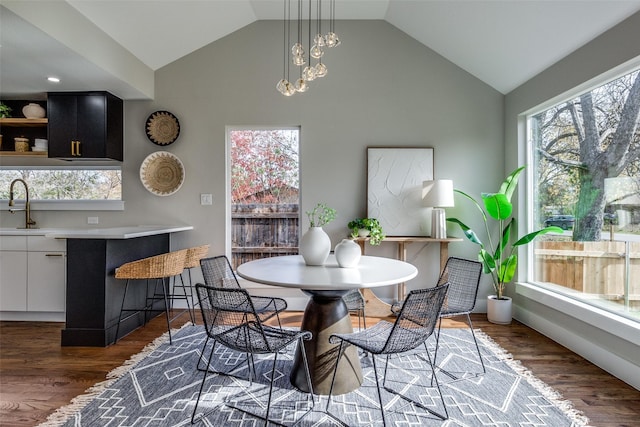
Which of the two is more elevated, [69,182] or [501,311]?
[69,182]

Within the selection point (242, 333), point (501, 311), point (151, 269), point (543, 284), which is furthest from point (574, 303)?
point (151, 269)

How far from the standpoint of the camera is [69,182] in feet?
13.3

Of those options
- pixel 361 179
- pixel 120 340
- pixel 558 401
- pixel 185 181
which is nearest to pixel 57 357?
pixel 120 340

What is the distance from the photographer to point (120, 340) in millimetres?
3045

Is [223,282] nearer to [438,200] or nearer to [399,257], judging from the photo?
[399,257]

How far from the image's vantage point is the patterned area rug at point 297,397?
6.22 feet

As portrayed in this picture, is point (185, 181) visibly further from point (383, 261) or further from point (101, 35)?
point (383, 261)

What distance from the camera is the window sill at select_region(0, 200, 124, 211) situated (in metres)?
3.96

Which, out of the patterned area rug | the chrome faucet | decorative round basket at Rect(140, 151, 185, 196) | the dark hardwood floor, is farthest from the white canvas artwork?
the chrome faucet

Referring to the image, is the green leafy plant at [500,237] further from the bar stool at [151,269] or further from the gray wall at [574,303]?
the bar stool at [151,269]

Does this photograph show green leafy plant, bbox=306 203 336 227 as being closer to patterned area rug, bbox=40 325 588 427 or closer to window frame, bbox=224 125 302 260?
window frame, bbox=224 125 302 260

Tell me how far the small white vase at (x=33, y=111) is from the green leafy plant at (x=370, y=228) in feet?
11.4

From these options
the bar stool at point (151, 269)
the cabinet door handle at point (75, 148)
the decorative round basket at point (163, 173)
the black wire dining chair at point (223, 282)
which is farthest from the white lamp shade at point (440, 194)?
the cabinet door handle at point (75, 148)

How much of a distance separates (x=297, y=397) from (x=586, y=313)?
7.34 feet
